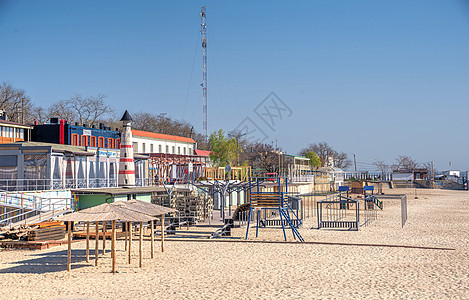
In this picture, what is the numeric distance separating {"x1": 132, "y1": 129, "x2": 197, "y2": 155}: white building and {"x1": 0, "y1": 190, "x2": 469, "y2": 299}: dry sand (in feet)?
108

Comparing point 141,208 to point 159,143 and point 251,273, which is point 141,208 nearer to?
point 251,273

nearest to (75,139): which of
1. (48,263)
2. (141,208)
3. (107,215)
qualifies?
(48,263)

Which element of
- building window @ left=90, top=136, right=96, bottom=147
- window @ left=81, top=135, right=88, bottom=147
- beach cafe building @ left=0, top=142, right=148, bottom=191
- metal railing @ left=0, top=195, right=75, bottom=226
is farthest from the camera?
building window @ left=90, top=136, right=96, bottom=147

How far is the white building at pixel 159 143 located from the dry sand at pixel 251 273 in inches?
1293

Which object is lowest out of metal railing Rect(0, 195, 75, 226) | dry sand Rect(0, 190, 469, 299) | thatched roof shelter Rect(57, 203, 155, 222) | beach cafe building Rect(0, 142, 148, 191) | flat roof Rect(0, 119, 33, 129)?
dry sand Rect(0, 190, 469, 299)

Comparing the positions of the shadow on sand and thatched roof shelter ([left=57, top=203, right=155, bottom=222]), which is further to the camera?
the shadow on sand

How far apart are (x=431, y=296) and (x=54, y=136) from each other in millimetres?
33936

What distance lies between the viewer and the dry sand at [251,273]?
39.4ft

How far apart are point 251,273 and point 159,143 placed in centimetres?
4466

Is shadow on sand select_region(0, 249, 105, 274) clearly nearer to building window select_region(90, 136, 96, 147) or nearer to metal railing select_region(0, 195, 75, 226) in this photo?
metal railing select_region(0, 195, 75, 226)

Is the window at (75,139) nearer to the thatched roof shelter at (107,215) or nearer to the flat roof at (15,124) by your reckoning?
the flat roof at (15,124)

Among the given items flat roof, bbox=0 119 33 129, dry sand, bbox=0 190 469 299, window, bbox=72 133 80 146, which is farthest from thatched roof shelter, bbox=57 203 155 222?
window, bbox=72 133 80 146

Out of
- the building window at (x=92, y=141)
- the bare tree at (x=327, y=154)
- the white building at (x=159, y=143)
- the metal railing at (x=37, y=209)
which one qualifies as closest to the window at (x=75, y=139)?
the building window at (x=92, y=141)

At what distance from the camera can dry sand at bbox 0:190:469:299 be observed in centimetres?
1202
